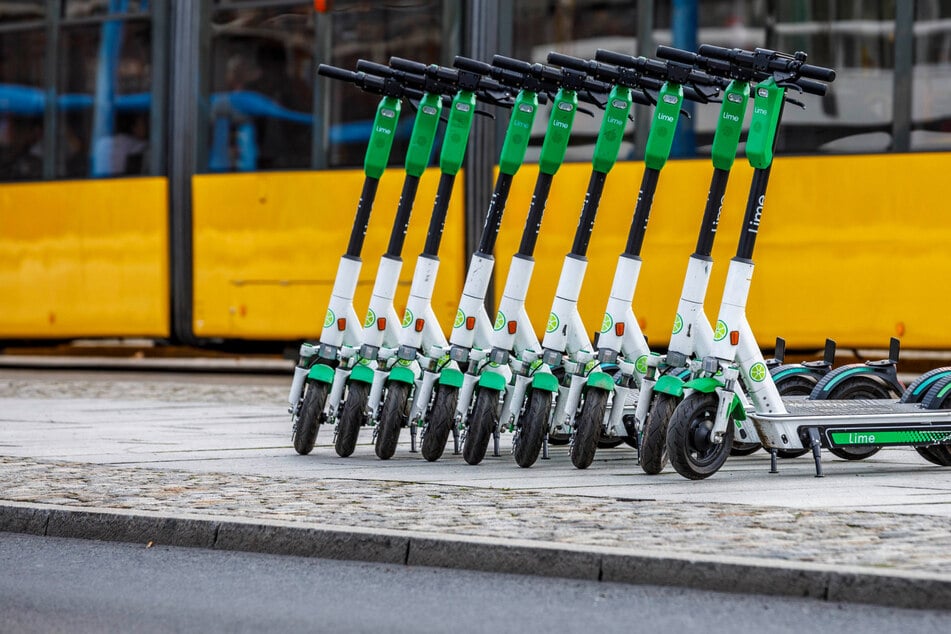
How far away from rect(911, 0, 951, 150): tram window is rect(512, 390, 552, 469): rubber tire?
649 cm

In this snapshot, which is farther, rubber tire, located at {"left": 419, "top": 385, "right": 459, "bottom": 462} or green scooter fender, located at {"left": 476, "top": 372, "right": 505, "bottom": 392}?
rubber tire, located at {"left": 419, "top": 385, "right": 459, "bottom": 462}

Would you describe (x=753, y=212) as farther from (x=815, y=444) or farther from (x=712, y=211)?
(x=815, y=444)

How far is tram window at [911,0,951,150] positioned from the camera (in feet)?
48.3

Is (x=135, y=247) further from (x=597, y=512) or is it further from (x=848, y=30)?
(x=597, y=512)

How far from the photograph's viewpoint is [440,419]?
970 centimetres

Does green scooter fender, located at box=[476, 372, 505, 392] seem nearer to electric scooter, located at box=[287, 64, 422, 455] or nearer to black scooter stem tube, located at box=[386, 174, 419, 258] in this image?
electric scooter, located at box=[287, 64, 422, 455]

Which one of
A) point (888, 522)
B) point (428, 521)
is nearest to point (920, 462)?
point (888, 522)

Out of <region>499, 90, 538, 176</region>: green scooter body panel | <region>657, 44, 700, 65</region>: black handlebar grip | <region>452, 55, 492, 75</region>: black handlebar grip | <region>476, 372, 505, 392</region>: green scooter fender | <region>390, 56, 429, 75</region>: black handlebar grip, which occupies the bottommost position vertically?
<region>476, 372, 505, 392</region>: green scooter fender

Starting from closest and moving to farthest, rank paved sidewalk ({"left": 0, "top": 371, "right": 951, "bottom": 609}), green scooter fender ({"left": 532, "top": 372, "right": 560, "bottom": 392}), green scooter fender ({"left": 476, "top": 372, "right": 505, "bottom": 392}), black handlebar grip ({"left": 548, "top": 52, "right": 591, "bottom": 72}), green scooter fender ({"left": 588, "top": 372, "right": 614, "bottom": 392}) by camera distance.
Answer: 1. paved sidewalk ({"left": 0, "top": 371, "right": 951, "bottom": 609})
2. green scooter fender ({"left": 588, "top": 372, "right": 614, "bottom": 392})
3. green scooter fender ({"left": 532, "top": 372, "right": 560, "bottom": 392})
4. green scooter fender ({"left": 476, "top": 372, "right": 505, "bottom": 392})
5. black handlebar grip ({"left": 548, "top": 52, "right": 591, "bottom": 72})

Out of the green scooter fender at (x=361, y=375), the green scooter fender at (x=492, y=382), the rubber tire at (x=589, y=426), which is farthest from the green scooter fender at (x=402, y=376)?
the rubber tire at (x=589, y=426)

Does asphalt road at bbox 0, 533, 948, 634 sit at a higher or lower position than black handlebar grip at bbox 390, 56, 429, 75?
lower

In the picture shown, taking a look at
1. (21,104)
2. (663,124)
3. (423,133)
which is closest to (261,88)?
(21,104)

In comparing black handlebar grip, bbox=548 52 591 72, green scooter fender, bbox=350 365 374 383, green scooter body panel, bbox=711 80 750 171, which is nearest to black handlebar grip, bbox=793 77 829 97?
green scooter body panel, bbox=711 80 750 171

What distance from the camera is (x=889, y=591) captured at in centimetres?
579
